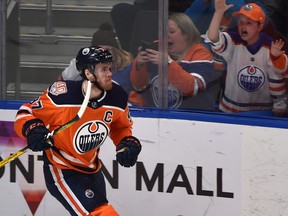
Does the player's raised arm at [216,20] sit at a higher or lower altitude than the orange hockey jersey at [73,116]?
higher

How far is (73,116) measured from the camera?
16.2 ft

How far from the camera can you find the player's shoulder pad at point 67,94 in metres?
4.94

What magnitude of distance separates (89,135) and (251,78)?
3.17ft

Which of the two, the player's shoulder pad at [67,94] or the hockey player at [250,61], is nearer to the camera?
the player's shoulder pad at [67,94]

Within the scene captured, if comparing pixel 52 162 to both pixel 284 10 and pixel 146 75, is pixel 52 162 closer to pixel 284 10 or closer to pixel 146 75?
pixel 146 75

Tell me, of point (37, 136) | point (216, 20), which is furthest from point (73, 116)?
point (216, 20)

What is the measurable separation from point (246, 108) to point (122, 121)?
0.75 meters

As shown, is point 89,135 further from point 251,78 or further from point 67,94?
point 251,78

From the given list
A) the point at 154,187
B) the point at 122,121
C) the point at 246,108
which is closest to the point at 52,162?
the point at 122,121

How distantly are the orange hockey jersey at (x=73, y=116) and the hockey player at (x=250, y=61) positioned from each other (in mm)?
680

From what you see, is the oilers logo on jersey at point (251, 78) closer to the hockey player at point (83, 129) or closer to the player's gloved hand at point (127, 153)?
the hockey player at point (83, 129)

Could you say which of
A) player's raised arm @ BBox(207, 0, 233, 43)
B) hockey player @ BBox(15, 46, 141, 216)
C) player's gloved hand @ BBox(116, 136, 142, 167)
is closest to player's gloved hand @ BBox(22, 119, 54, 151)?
hockey player @ BBox(15, 46, 141, 216)

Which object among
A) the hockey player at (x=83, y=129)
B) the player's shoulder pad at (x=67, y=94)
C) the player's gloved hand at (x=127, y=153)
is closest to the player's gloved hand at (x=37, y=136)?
the hockey player at (x=83, y=129)

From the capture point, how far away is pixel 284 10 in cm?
518
